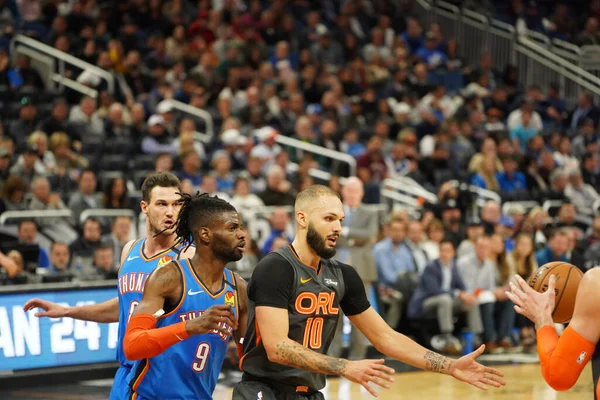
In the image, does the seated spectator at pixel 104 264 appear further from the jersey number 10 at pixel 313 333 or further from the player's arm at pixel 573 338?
the player's arm at pixel 573 338

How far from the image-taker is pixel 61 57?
16484 millimetres

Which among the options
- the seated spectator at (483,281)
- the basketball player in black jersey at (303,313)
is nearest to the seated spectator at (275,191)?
the seated spectator at (483,281)

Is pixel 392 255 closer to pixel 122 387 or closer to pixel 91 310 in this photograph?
pixel 91 310

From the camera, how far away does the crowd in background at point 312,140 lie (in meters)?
13.0

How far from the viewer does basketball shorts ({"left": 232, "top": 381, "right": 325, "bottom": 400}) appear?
556cm

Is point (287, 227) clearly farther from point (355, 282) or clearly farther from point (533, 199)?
point (355, 282)

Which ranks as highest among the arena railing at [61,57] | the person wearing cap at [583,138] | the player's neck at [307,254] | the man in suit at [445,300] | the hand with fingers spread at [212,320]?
the arena railing at [61,57]

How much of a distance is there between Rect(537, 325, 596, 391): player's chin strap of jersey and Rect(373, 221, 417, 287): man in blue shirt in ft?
26.8

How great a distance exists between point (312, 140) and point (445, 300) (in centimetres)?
465

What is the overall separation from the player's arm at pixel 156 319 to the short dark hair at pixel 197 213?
28 cm

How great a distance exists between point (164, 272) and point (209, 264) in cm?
26

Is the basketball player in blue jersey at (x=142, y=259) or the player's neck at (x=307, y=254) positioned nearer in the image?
the player's neck at (x=307, y=254)

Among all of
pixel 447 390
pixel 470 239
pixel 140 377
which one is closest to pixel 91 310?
pixel 140 377

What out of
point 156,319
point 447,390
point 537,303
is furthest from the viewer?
point 447,390
